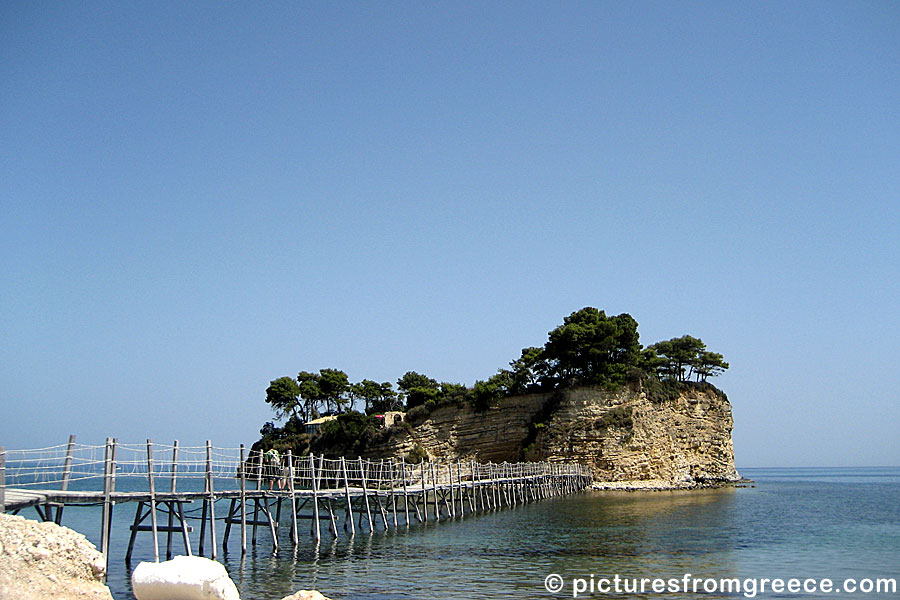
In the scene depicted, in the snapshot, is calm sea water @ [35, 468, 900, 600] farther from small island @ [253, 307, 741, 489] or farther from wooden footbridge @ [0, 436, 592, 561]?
small island @ [253, 307, 741, 489]

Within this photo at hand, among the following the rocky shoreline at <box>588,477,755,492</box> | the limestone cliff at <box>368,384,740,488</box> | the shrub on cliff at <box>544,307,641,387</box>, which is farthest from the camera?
the shrub on cliff at <box>544,307,641,387</box>

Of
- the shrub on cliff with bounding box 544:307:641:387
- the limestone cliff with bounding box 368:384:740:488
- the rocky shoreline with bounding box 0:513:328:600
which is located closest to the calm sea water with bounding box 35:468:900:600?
the rocky shoreline with bounding box 0:513:328:600

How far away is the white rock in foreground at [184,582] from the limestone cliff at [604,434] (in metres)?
42.4

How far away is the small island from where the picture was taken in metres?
50.2

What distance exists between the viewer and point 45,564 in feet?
29.3

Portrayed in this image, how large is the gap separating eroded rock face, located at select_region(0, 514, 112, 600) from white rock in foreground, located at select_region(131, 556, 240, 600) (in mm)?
525

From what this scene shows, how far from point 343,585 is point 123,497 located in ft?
15.3

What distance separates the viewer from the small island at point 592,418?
50156mm

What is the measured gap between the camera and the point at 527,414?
173ft

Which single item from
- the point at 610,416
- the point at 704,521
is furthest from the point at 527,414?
the point at 704,521

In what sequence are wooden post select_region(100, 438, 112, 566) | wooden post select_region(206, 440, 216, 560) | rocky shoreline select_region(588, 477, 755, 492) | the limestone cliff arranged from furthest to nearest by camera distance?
the limestone cliff → rocky shoreline select_region(588, 477, 755, 492) → wooden post select_region(206, 440, 216, 560) → wooden post select_region(100, 438, 112, 566)

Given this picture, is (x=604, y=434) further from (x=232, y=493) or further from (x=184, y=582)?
(x=184, y=582)

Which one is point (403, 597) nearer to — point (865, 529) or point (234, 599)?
point (234, 599)

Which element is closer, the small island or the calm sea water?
the calm sea water
